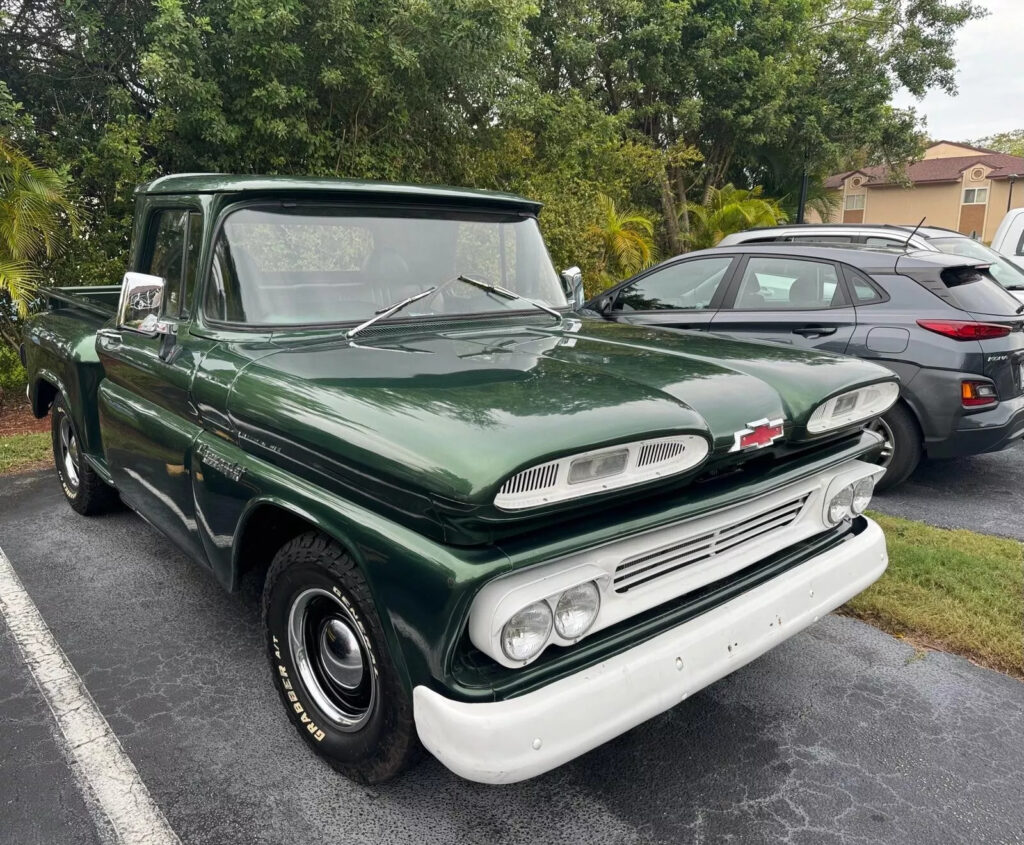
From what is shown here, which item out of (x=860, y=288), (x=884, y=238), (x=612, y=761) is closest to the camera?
(x=612, y=761)

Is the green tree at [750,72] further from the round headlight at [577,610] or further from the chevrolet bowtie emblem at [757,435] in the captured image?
the round headlight at [577,610]

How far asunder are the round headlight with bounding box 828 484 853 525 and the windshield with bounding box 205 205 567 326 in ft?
5.23

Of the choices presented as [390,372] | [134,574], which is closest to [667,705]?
[390,372]

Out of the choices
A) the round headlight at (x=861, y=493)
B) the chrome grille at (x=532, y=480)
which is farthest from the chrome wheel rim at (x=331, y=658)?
the round headlight at (x=861, y=493)

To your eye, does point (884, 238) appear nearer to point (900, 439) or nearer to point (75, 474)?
point (900, 439)

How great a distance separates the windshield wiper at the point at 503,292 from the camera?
339 centimetres

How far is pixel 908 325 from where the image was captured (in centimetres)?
515

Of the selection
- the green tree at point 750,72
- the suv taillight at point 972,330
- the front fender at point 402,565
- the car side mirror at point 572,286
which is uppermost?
the green tree at point 750,72

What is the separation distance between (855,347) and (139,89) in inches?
339

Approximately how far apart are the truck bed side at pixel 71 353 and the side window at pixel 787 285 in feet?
14.4

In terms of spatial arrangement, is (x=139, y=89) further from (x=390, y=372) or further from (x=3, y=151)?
(x=390, y=372)

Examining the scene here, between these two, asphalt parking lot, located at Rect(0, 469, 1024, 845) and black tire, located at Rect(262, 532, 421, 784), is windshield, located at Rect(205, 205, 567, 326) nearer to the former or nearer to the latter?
black tire, located at Rect(262, 532, 421, 784)

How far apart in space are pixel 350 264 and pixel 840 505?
2193 mm

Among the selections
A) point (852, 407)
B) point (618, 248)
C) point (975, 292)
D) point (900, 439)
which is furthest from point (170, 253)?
point (618, 248)
